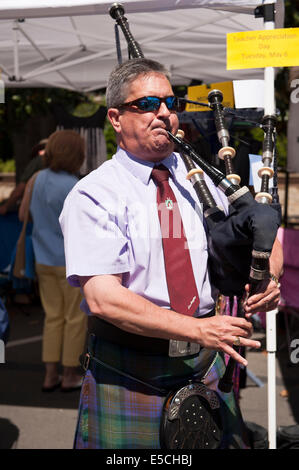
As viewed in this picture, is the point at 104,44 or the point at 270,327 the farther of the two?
the point at 104,44

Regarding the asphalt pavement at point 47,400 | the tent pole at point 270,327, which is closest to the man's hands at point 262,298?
the tent pole at point 270,327

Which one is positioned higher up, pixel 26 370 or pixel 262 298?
pixel 262 298

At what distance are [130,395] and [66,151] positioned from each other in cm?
166

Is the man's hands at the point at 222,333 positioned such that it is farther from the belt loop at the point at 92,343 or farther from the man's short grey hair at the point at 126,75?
the man's short grey hair at the point at 126,75

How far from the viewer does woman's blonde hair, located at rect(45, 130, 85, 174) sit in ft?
10.5

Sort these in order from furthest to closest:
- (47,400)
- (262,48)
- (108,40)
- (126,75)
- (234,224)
→ 1. (108,40)
2. (47,400)
3. (262,48)
4. (126,75)
5. (234,224)

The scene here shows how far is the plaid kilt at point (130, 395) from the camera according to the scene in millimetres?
1929

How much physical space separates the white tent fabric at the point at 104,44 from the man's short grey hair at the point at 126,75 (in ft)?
5.29

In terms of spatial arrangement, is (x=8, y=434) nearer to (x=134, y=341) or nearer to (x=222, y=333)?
(x=134, y=341)

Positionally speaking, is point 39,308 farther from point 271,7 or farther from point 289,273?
point 271,7

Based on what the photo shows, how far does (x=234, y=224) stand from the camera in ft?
5.55

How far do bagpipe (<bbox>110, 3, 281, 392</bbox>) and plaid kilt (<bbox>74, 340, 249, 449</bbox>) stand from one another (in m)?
0.15

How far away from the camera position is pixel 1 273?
6.73 metres

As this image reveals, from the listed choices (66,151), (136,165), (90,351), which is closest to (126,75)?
(136,165)
